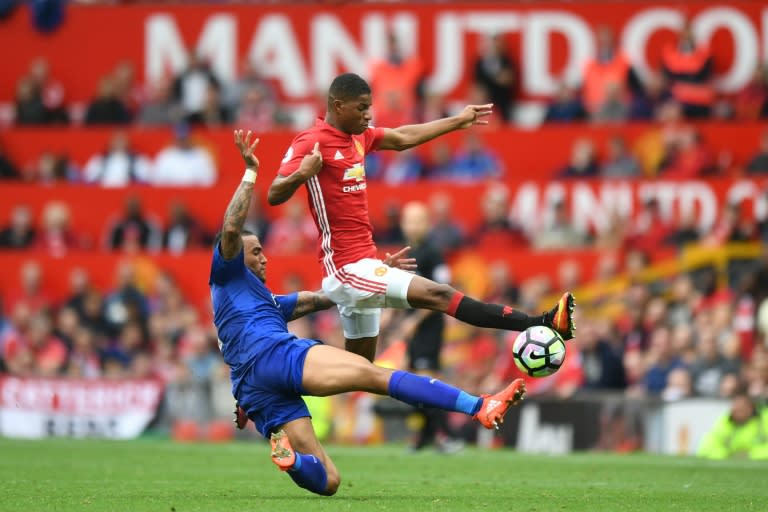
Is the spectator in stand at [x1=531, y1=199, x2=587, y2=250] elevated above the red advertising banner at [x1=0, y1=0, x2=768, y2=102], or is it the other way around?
the red advertising banner at [x1=0, y1=0, x2=768, y2=102]

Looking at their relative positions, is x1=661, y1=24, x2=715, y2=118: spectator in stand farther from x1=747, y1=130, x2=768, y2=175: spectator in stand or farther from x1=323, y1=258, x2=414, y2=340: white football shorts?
x1=323, y1=258, x2=414, y2=340: white football shorts

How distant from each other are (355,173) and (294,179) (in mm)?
852

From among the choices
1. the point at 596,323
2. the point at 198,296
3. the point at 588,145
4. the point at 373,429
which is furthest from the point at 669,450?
the point at 198,296

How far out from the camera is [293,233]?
21.2 m

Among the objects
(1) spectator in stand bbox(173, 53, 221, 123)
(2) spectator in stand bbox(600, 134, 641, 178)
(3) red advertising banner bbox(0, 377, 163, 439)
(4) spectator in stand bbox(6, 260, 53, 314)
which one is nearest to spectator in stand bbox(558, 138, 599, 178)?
(2) spectator in stand bbox(600, 134, 641, 178)

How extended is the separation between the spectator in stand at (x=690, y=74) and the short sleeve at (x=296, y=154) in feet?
42.4

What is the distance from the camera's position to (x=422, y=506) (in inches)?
365

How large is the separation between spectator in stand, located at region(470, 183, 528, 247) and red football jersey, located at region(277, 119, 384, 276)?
31.6ft

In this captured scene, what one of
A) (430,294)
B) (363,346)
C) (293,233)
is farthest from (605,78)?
(430,294)

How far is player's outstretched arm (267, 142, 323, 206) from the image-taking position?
402 inches

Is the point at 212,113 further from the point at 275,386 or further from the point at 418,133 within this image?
the point at 275,386

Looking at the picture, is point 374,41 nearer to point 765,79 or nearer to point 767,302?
point 765,79

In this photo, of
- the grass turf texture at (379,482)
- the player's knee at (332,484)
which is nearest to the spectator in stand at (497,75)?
the grass turf texture at (379,482)

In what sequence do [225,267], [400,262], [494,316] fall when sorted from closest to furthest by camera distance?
[225,267] < [494,316] < [400,262]
